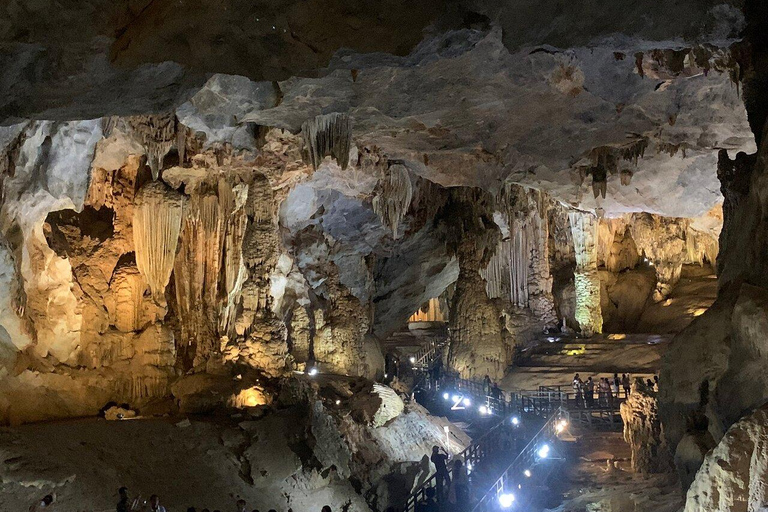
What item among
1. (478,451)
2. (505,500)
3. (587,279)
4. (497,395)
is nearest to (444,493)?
(505,500)

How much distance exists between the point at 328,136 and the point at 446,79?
2366mm

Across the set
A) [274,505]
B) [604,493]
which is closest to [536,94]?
[604,493]

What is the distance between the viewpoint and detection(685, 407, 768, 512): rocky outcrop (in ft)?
15.1

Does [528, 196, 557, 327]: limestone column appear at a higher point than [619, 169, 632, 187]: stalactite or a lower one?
lower

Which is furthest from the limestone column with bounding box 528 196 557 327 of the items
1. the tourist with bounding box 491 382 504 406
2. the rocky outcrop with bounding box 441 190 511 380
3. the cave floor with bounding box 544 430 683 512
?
the cave floor with bounding box 544 430 683 512

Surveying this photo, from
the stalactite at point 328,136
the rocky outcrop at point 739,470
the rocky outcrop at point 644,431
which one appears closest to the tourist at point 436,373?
the rocky outcrop at point 644,431

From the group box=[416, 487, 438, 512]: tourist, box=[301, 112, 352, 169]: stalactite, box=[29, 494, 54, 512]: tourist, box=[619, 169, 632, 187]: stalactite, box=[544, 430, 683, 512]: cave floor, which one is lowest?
box=[544, 430, 683, 512]: cave floor

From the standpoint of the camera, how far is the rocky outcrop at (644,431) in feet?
33.8

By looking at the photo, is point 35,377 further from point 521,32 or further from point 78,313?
point 521,32

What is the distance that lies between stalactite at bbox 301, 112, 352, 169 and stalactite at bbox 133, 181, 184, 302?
13.0 ft

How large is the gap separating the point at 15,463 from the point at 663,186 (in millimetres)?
12799

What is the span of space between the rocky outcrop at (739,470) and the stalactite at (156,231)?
33.2 ft

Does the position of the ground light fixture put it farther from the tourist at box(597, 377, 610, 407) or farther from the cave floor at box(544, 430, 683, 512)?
the tourist at box(597, 377, 610, 407)

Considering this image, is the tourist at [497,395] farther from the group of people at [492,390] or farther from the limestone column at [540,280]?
the limestone column at [540,280]
